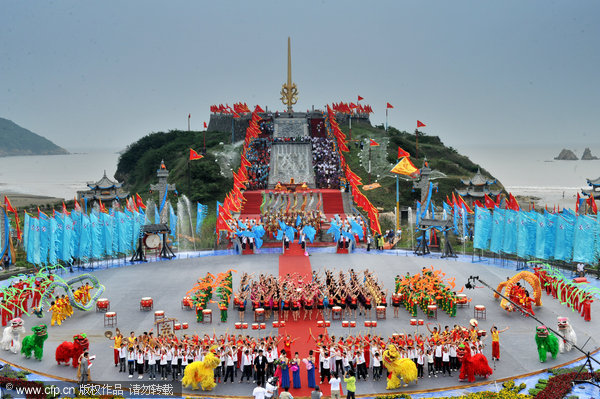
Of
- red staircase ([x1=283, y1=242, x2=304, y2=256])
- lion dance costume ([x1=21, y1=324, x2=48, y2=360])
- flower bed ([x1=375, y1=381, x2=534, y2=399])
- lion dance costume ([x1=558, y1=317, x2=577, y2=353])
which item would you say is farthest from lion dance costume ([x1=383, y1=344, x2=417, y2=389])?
red staircase ([x1=283, y1=242, x2=304, y2=256])

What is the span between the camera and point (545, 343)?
1959 cm

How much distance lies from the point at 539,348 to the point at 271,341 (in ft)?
29.0

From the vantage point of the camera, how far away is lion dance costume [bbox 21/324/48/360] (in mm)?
20005

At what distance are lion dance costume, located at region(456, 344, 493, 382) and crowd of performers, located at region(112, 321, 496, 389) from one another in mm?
231

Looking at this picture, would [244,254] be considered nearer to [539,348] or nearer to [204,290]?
[204,290]

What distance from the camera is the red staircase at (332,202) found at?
4747 cm

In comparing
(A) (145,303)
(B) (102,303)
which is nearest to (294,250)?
(A) (145,303)

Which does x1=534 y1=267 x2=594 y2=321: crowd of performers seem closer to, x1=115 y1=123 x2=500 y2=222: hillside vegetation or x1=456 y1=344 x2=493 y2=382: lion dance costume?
x1=456 y1=344 x2=493 y2=382: lion dance costume

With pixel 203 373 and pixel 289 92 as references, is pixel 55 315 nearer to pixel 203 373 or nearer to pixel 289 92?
pixel 203 373

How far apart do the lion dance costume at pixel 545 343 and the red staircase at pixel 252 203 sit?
30168 millimetres

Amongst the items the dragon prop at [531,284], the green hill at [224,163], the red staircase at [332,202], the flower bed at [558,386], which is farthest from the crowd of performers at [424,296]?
the green hill at [224,163]

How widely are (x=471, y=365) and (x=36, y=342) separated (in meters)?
14.3

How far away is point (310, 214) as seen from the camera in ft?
135

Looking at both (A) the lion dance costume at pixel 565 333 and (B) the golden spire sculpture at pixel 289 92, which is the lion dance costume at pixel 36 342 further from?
(B) the golden spire sculpture at pixel 289 92
